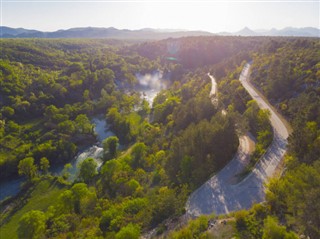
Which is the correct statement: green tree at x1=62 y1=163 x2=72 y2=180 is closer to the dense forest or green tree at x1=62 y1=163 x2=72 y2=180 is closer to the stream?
the dense forest

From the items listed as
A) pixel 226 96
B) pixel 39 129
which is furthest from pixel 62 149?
pixel 226 96

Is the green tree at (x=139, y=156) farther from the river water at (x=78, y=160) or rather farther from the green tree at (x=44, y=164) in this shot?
the green tree at (x=44, y=164)

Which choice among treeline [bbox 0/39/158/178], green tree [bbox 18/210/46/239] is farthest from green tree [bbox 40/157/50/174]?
green tree [bbox 18/210/46/239]

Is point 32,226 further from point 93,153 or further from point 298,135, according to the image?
point 298,135

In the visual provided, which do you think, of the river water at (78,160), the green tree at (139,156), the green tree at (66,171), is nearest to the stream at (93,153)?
the river water at (78,160)

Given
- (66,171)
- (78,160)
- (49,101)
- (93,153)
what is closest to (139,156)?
(66,171)
